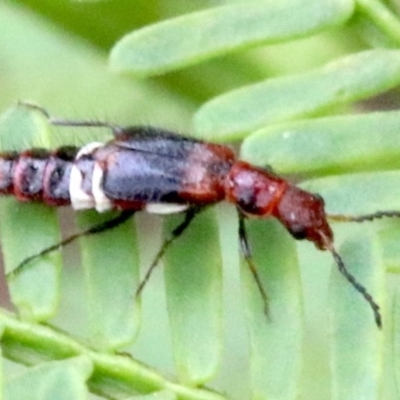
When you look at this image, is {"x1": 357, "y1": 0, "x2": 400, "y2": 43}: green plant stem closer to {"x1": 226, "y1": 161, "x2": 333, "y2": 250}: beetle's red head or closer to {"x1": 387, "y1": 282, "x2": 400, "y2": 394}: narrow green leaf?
{"x1": 226, "y1": 161, "x2": 333, "y2": 250}: beetle's red head

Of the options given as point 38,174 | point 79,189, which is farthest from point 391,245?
point 38,174

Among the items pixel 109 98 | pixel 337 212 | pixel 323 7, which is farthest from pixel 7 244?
pixel 109 98

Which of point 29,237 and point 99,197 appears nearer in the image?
point 29,237

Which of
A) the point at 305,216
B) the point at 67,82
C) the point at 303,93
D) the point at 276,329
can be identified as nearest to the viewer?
the point at 276,329

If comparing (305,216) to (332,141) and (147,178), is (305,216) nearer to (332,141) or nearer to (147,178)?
(332,141)

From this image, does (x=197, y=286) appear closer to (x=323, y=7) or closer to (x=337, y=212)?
(x=337, y=212)

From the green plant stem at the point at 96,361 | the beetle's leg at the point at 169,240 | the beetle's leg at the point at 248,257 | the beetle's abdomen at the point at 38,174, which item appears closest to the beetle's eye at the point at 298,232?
the beetle's leg at the point at 248,257
